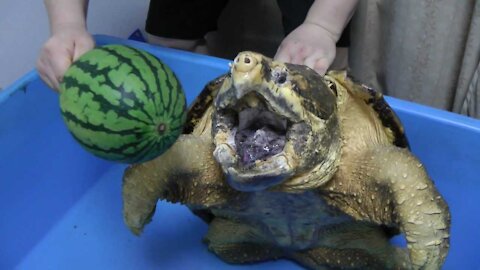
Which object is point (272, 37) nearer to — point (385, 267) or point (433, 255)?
point (385, 267)

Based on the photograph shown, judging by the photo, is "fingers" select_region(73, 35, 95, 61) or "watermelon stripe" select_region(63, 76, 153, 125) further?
"fingers" select_region(73, 35, 95, 61)

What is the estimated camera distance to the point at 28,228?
1.04 meters

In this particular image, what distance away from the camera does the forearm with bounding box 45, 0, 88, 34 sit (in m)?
0.92

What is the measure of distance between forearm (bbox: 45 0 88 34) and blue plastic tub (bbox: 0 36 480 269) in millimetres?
136

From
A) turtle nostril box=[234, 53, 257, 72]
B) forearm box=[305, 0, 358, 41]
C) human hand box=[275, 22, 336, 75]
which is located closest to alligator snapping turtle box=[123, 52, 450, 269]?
turtle nostril box=[234, 53, 257, 72]

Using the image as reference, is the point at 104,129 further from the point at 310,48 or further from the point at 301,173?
the point at 310,48

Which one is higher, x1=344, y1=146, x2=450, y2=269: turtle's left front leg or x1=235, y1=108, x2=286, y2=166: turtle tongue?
x1=235, y1=108, x2=286, y2=166: turtle tongue

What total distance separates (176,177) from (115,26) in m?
0.79

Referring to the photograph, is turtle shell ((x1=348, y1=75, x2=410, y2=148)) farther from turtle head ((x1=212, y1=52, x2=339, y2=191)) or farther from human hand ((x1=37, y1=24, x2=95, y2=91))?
human hand ((x1=37, y1=24, x2=95, y2=91))

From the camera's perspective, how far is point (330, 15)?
3.10ft

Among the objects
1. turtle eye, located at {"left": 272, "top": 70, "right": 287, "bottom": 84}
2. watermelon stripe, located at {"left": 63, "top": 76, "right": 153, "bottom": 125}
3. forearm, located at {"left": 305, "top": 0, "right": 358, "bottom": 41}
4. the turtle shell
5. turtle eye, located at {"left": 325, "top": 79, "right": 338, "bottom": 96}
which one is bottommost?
the turtle shell

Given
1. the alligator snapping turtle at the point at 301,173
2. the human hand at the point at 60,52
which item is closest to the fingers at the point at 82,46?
the human hand at the point at 60,52

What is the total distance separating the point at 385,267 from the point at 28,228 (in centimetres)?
62

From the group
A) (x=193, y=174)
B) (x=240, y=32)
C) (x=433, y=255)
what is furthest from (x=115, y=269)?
(x=240, y=32)
